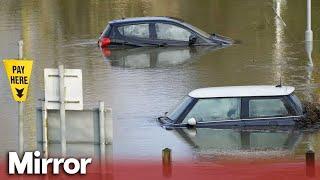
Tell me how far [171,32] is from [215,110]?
1406cm

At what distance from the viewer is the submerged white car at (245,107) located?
1720cm

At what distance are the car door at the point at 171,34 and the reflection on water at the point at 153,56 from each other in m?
0.36

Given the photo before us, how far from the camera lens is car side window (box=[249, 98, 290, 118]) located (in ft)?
56.6

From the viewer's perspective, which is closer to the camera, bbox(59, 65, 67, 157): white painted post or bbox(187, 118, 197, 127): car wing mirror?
bbox(59, 65, 67, 157): white painted post

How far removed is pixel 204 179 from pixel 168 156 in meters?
0.90

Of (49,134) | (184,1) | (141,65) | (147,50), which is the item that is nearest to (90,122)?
(49,134)

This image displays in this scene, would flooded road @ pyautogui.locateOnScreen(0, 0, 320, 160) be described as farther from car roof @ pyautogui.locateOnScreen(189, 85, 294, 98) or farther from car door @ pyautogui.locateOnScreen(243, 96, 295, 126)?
car roof @ pyautogui.locateOnScreen(189, 85, 294, 98)

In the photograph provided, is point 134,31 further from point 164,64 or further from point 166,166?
point 166,166

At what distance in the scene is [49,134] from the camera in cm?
1003

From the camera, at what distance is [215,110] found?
1752cm

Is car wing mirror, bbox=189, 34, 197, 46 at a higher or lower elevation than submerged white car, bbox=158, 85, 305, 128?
higher

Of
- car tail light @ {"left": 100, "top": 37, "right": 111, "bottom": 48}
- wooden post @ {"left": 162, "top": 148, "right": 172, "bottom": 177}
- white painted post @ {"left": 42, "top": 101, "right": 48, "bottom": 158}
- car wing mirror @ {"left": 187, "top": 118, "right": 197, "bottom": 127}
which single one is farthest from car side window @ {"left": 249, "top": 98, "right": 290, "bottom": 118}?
car tail light @ {"left": 100, "top": 37, "right": 111, "bottom": 48}

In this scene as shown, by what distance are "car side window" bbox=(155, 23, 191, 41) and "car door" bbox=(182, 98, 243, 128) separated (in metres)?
13.8

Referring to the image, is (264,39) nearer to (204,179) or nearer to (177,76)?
(177,76)
